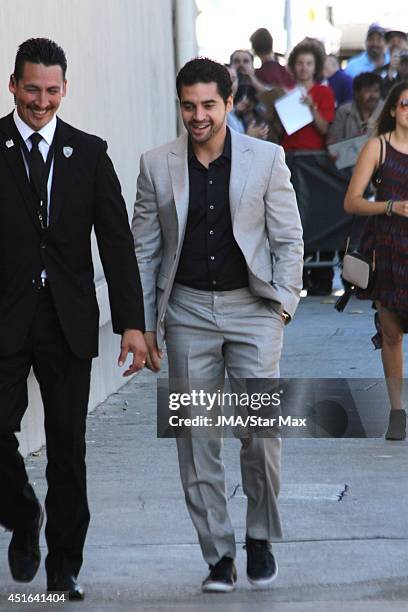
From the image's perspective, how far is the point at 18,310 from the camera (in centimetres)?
555

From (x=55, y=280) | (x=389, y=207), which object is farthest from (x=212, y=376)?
(x=389, y=207)

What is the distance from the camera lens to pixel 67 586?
226 inches

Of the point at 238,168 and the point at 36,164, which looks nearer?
the point at 36,164

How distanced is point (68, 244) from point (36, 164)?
0.30 metres

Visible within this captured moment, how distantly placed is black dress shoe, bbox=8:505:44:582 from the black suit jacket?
716 millimetres

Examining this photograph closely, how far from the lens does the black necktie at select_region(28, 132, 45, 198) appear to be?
220 inches

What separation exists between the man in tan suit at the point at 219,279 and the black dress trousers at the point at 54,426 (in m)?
0.42

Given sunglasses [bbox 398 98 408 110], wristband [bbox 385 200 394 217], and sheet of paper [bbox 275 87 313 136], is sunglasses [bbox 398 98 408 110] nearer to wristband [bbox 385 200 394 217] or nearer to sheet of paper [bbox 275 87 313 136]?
wristband [bbox 385 200 394 217]

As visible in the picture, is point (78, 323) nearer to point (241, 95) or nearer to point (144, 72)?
point (144, 72)

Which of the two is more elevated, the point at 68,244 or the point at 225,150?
the point at 225,150

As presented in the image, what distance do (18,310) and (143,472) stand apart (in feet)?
9.36

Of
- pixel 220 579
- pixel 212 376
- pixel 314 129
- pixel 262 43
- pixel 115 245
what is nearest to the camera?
pixel 115 245

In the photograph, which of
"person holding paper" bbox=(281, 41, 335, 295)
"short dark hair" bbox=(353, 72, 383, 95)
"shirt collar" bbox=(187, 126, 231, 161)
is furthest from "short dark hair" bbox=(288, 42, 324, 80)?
"shirt collar" bbox=(187, 126, 231, 161)

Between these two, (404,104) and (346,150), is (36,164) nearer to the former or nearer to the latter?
(404,104)
